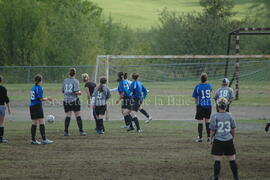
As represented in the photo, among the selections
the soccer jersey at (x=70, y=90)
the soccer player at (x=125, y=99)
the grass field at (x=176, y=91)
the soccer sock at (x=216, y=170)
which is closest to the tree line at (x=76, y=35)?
the grass field at (x=176, y=91)

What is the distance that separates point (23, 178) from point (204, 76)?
6878 millimetres

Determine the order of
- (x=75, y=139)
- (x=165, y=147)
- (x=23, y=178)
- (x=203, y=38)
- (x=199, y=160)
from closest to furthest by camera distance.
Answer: (x=23, y=178) → (x=199, y=160) → (x=165, y=147) → (x=75, y=139) → (x=203, y=38)

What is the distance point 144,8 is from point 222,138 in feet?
356

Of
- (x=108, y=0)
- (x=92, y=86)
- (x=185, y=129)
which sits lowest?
(x=185, y=129)

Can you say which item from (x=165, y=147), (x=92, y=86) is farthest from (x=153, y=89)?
(x=165, y=147)

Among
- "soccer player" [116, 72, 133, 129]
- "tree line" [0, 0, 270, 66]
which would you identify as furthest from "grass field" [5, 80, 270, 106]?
"tree line" [0, 0, 270, 66]

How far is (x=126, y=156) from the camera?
47.6 ft

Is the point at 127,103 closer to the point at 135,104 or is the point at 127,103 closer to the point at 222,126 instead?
the point at 135,104

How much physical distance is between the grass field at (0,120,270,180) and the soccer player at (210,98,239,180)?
23.2 inches

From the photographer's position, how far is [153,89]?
34375 millimetres

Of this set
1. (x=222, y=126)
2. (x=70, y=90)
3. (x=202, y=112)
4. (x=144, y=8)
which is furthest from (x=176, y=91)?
(x=144, y=8)

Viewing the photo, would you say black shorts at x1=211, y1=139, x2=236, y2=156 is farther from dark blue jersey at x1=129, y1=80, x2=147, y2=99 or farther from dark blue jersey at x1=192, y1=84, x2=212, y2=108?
dark blue jersey at x1=129, y1=80, x2=147, y2=99

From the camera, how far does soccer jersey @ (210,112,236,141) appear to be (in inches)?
449

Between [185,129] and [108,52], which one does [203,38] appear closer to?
[108,52]
